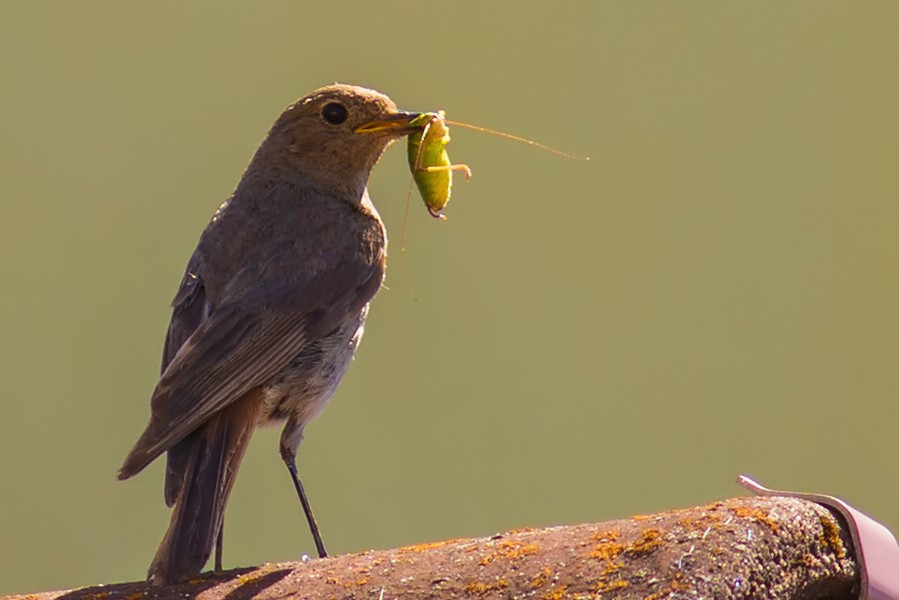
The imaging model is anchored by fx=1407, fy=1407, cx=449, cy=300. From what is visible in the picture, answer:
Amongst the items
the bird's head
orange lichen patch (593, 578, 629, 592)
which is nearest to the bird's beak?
the bird's head

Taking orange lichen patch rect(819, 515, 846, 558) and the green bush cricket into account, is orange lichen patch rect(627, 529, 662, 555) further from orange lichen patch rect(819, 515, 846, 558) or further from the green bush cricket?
the green bush cricket

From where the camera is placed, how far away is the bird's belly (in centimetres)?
467

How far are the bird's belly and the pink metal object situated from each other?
2.17m

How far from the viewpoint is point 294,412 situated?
187 inches

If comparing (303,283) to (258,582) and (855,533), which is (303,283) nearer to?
(258,582)

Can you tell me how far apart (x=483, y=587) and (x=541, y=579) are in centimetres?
12

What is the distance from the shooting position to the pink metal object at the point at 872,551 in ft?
8.83

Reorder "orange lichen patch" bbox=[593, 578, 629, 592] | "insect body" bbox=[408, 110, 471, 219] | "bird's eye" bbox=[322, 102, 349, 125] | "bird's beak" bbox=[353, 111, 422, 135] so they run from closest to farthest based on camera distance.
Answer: "orange lichen patch" bbox=[593, 578, 629, 592] → "insect body" bbox=[408, 110, 471, 219] → "bird's beak" bbox=[353, 111, 422, 135] → "bird's eye" bbox=[322, 102, 349, 125]

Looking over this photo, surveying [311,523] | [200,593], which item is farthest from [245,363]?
[200,593]

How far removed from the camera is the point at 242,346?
14.7 feet

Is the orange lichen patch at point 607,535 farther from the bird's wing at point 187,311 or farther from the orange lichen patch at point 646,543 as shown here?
the bird's wing at point 187,311

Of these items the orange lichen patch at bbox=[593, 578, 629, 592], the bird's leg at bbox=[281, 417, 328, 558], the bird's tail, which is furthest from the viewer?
the bird's leg at bbox=[281, 417, 328, 558]

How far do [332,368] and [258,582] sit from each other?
1725 millimetres

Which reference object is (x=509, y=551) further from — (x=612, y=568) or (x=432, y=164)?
(x=432, y=164)
